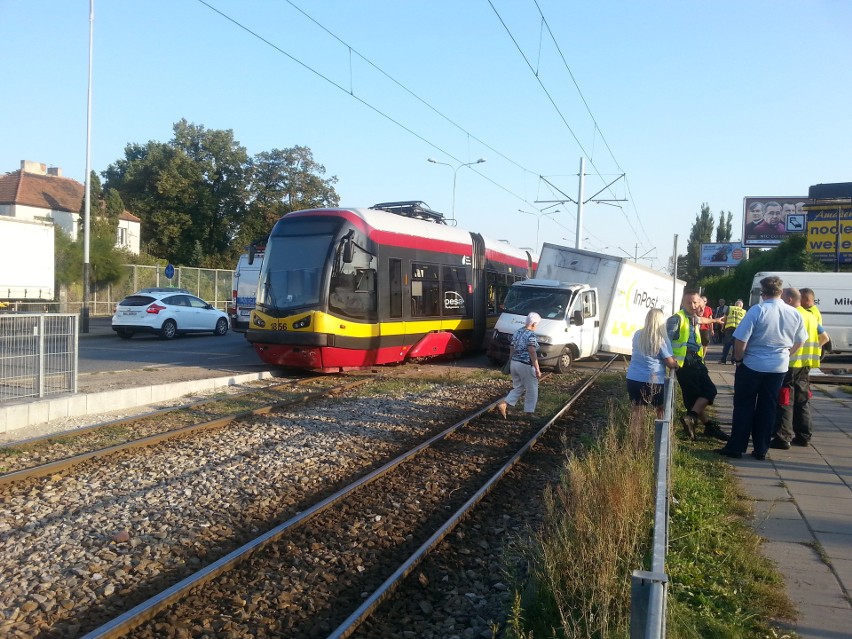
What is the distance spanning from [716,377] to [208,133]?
5082 centimetres

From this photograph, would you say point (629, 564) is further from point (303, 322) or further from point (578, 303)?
point (578, 303)

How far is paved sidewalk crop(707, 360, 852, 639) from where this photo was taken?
4.27m

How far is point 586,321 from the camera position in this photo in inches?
735

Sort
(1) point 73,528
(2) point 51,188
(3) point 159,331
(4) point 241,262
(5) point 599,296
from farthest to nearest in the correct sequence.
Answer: (2) point 51,188
(4) point 241,262
(3) point 159,331
(5) point 599,296
(1) point 73,528

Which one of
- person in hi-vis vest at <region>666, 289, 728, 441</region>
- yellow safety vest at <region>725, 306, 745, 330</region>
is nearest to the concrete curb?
person in hi-vis vest at <region>666, 289, 728, 441</region>

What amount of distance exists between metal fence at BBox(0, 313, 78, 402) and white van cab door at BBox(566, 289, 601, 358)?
1088cm

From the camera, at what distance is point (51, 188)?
58.0m

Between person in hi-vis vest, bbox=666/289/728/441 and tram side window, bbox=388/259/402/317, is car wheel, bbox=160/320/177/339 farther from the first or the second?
person in hi-vis vest, bbox=666/289/728/441

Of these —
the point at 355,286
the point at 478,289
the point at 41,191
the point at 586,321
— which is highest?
the point at 41,191

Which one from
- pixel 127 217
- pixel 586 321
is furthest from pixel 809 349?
pixel 127 217

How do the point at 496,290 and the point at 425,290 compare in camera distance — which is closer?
the point at 425,290

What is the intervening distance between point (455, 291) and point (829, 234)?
66.5 ft

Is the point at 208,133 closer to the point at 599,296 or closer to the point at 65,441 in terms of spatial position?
the point at 599,296

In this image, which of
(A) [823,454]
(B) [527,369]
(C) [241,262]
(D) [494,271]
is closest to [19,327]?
(B) [527,369]
